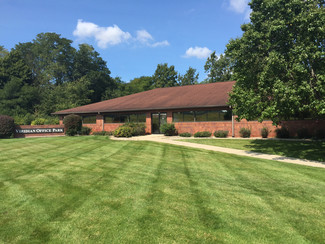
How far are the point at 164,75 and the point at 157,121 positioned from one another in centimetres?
3636

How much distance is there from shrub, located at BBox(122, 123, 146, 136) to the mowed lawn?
45.9 ft

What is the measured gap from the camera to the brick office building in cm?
2109

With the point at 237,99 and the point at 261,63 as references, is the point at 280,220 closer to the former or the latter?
the point at 237,99

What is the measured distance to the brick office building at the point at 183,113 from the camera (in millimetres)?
21092

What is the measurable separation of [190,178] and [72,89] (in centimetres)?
4453

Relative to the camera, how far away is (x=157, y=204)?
15.8 ft

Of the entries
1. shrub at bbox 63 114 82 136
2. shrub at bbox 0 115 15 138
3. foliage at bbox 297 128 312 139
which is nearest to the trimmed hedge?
foliage at bbox 297 128 312 139

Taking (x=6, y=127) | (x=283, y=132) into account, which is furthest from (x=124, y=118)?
(x=283, y=132)

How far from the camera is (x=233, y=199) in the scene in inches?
208

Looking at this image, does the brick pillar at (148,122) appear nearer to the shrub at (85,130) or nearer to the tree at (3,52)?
the shrub at (85,130)

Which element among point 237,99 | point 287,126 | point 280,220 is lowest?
point 280,220

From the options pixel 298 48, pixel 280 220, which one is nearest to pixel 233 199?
pixel 280 220

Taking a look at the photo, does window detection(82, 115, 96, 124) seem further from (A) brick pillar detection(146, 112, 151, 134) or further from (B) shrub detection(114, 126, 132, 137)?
(B) shrub detection(114, 126, 132, 137)

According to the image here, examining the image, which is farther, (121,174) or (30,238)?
(121,174)
